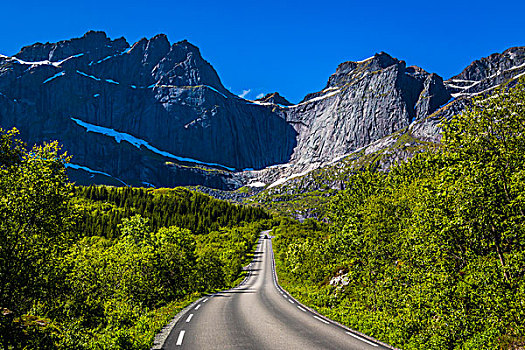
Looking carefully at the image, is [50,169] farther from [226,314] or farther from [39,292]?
[226,314]

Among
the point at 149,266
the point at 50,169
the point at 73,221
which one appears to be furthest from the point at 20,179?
the point at 149,266

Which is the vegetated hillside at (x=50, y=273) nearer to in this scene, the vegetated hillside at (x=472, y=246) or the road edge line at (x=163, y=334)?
the road edge line at (x=163, y=334)

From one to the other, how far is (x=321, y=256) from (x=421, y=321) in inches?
918

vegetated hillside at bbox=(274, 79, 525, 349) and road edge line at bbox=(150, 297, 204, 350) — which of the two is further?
road edge line at bbox=(150, 297, 204, 350)

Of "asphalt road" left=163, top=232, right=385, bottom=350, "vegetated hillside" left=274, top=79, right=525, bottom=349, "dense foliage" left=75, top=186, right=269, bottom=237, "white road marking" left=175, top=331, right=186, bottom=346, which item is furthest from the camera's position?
"dense foliage" left=75, top=186, right=269, bottom=237

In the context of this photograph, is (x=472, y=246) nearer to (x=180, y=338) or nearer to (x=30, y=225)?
(x=180, y=338)

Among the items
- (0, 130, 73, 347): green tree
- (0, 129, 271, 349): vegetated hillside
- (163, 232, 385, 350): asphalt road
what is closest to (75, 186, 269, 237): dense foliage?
(0, 129, 271, 349): vegetated hillside

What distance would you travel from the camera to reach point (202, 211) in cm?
17412

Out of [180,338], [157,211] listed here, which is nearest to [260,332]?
[180,338]

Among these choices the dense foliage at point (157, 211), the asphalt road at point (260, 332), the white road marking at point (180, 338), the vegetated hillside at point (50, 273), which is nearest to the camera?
the vegetated hillside at point (50, 273)

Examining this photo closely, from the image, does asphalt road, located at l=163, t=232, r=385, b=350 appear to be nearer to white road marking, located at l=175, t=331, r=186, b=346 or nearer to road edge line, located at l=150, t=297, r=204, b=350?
white road marking, located at l=175, t=331, r=186, b=346

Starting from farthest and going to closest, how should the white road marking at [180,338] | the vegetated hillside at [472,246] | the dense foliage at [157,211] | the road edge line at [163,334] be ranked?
the dense foliage at [157,211] < the white road marking at [180,338] < the road edge line at [163,334] < the vegetated hillside at [472,246]

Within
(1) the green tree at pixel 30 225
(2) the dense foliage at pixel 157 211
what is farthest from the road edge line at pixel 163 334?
(2) the dense foliage at pixel 157 211

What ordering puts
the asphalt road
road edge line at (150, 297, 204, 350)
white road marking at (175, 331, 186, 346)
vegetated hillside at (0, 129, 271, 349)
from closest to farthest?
vegetated hillside at (0, 129, 271, 349) < the asphalt road < road edge line at (150, 297, 204, 350) < white road marking at (175, 331, 186, 346)
